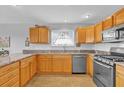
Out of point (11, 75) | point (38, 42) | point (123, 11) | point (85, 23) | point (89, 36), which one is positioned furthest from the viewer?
point (85, 23)

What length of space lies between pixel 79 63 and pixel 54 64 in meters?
0.99

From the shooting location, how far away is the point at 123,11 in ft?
13.1

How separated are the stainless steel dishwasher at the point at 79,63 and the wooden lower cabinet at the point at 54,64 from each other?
0.17m

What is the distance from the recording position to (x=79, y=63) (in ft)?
25.2

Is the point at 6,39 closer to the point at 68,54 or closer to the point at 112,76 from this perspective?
the point at 68,54

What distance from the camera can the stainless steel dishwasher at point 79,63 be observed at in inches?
301

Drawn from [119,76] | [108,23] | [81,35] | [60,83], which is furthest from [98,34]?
[119,76]

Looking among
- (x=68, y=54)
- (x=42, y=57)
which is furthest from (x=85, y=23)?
(x=42, y=57)

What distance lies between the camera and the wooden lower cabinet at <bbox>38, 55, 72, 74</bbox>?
762 centimetres

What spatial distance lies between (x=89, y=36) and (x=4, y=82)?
16.1 ft

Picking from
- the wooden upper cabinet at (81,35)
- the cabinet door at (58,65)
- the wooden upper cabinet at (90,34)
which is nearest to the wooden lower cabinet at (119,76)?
the wooden upper cabinet at (90,34)

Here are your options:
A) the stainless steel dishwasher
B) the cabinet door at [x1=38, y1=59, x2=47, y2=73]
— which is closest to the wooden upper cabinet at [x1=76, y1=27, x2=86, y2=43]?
the stainless steel dishwasher

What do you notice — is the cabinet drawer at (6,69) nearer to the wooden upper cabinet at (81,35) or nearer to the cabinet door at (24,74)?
the cabinet door at (24,74)

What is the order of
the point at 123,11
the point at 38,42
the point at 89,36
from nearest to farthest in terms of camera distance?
the point at 123,11
the point at 89,36
the point at 38,42
